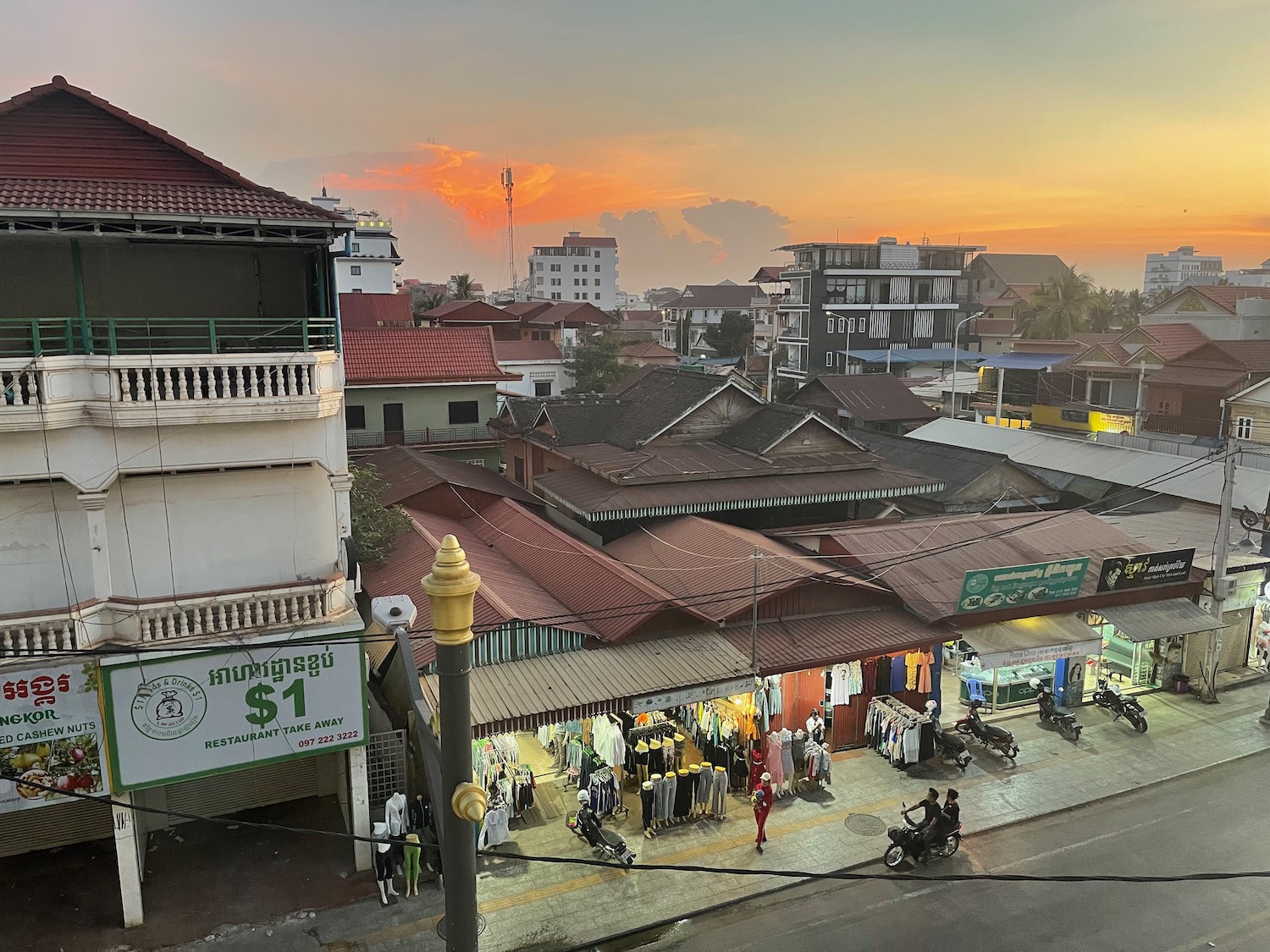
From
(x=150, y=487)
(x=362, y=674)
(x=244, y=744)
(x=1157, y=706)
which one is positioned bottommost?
(x=1157, y=706)

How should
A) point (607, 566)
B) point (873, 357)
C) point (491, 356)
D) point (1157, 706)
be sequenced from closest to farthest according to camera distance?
point (607, 566) < point (1157, 706) < point (491, 356) < point (873, 357)

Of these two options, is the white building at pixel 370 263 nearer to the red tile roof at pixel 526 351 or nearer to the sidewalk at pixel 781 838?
the red tile roof at pixel 526 351

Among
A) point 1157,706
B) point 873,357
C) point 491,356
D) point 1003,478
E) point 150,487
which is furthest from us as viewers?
point 873,357

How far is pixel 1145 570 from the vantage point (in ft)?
64.8

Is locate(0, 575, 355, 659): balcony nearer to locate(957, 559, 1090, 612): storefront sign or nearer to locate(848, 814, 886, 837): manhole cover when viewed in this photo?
locate(848, 814, 886, 837): manhole cover

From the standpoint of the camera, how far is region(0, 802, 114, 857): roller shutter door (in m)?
13.7

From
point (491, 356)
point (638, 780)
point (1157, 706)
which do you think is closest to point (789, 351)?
point (491, 356)

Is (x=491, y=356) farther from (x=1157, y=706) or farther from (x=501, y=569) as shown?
(x=1157, y=706)

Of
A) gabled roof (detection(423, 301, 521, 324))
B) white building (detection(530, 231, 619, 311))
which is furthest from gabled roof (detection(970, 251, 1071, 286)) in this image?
gabled roof (detection(423, 301, 521, 324))

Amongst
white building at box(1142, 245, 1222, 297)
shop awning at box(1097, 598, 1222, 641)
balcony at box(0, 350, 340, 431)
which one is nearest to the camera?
balcony at box(0, 350, 340, 431)

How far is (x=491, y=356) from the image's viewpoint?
33.5 meters

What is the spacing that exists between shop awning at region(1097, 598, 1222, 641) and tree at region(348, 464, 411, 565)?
1612 cm

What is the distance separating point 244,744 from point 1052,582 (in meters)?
16.0

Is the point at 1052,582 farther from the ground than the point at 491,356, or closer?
closer
